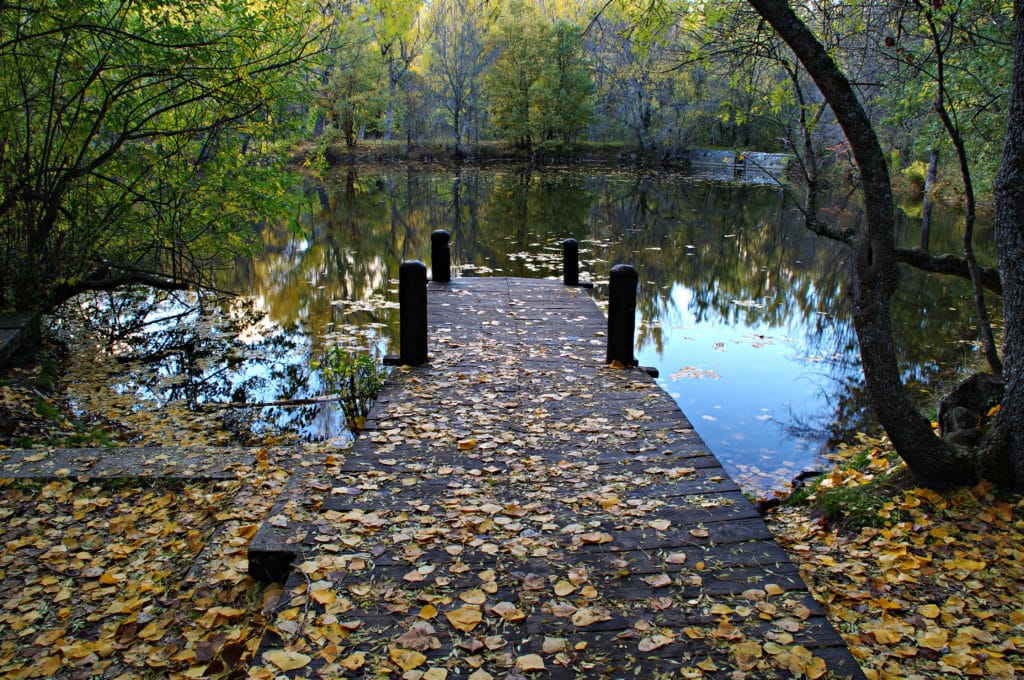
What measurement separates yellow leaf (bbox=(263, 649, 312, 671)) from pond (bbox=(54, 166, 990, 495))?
416 centimetres

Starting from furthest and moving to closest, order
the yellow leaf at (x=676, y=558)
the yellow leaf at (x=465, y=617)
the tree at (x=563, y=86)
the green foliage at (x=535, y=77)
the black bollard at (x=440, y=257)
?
the tree at (x=563, y=86) → the green foliage at (x=535, y=77) → the black bollard at (x=440, y=257) → the yellow leaf at (x=676, y=558) → the yellow leaf at (x=465, y=617)

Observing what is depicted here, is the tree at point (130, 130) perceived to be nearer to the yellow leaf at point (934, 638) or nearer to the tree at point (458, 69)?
the yellow leaf at point (934, 638)

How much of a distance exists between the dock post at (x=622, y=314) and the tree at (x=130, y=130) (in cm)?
450

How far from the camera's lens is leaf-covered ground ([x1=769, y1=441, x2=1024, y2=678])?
3.49 meters

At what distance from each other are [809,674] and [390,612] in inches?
74.9

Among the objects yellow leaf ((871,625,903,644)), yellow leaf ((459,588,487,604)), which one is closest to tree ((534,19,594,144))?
yellow leaf ((871,625,903,644))

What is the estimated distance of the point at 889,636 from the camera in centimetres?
366

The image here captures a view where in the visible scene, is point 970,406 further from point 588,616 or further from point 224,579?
point 224,579

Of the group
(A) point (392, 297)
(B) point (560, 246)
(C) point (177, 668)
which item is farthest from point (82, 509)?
(B) point (560, 246)

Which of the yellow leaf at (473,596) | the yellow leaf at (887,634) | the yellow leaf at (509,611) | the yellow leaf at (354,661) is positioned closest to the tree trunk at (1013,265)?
the yellow leaf at (887,634)

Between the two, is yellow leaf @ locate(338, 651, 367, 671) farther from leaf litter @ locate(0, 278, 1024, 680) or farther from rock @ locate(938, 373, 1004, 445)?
rock @ locate(938, 373, 1004, 445)

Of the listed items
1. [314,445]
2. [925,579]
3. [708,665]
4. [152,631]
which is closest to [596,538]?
[708,665]

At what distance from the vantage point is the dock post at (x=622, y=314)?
733 centimetres

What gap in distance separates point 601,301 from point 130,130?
8.56 meters
